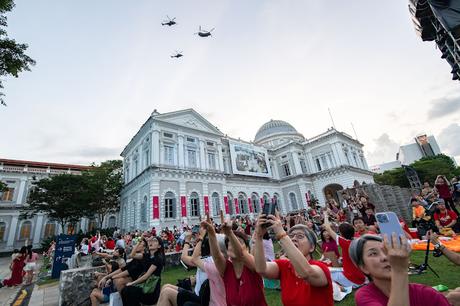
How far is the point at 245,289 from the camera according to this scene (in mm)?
2232

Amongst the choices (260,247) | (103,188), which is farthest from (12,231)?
(260,247)

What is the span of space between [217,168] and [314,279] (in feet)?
70.3

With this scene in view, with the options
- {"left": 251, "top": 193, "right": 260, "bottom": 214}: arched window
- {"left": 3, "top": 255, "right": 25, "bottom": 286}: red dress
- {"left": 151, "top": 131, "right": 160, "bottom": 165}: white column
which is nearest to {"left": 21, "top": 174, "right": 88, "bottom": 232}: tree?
{"left": 151, "top": 131, "right": 160, "bottom": 165}: white column

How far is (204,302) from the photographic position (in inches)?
111

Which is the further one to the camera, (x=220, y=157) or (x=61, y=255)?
(x=220, y=157)

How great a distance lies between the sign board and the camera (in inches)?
373

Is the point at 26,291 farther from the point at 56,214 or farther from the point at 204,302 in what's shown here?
the point at 56,214

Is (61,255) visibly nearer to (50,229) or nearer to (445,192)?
(445,192)

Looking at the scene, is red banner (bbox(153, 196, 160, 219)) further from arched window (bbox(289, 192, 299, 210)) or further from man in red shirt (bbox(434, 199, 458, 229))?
arched window (bbox(289, 192, 299, 210))

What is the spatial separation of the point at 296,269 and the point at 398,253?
0.75 meters

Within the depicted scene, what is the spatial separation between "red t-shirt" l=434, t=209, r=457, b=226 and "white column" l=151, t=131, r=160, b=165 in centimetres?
1699

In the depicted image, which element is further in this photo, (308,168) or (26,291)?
(308,168)

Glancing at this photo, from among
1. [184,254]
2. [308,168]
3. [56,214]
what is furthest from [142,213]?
[308,168]

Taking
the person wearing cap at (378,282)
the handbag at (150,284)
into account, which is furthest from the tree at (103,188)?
the person wearing cap at (378,282)
